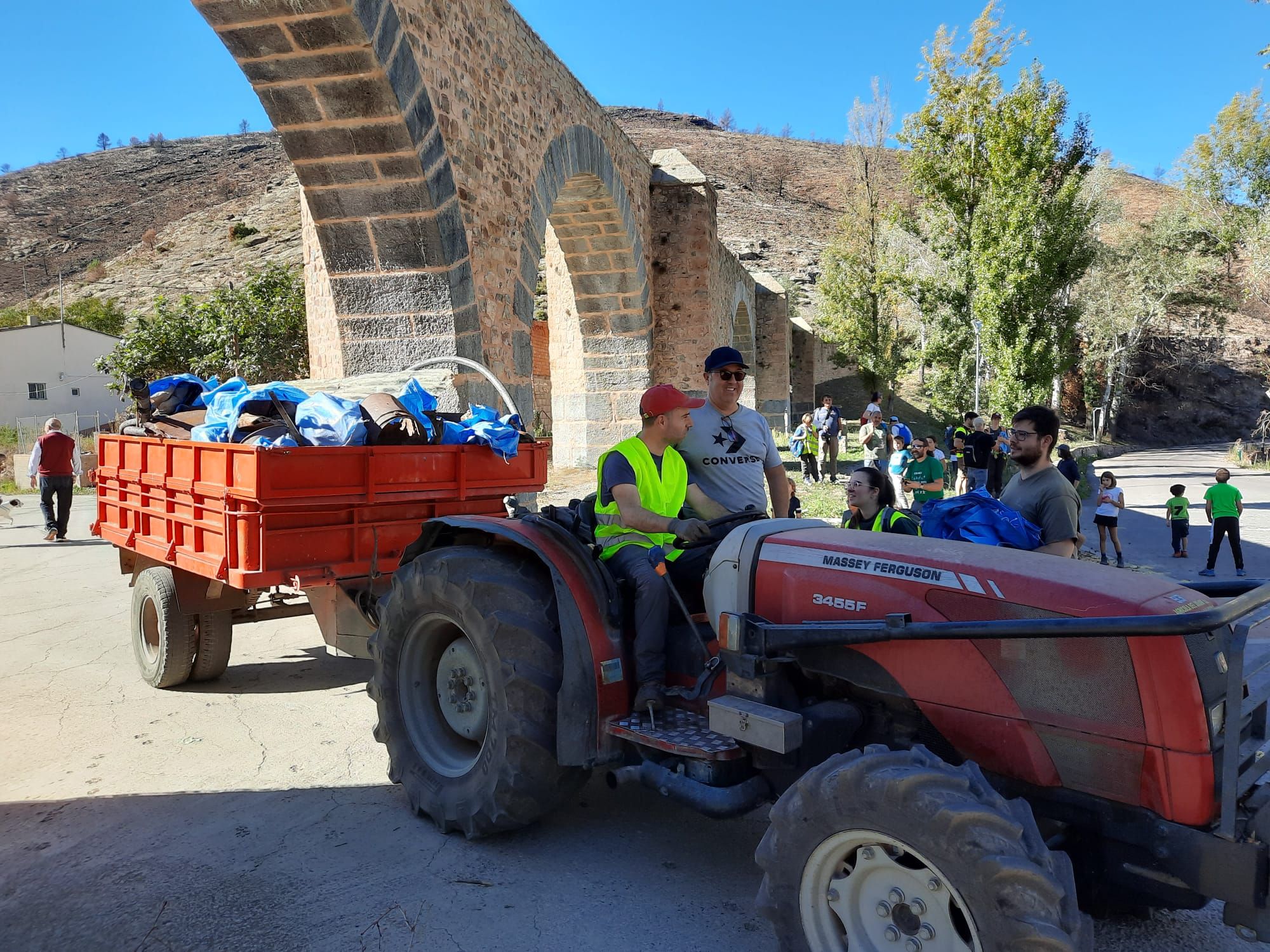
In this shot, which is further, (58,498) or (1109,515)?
(58,498)

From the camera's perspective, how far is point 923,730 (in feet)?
7.57

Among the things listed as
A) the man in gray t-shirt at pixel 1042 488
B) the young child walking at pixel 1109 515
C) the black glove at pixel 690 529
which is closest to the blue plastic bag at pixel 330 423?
the black glove at pixel 690 529

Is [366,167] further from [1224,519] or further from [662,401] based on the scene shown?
[1224,519]

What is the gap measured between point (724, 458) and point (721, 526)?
0.66m

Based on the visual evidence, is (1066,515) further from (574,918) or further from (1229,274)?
(1229,274)

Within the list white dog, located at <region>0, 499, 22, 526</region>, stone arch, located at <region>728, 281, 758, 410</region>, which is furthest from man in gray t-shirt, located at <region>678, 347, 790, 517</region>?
stone arch, located at <region>728, 281, 758, 410</region>

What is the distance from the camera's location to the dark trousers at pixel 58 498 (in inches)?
419

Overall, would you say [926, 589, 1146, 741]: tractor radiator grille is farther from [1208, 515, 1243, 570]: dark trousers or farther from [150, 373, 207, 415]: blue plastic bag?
[1208, 515, 1243, 570]: dark trousers

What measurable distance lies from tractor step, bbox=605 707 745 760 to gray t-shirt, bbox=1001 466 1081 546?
1517 mm

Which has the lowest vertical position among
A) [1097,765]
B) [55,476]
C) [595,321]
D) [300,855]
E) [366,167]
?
[300,855]

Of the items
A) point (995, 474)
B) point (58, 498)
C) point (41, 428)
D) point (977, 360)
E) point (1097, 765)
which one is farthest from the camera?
point (41, 428)

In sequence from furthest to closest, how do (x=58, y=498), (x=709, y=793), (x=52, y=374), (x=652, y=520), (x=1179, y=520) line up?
(x=52, y=374) → (x=58, y=498) → (x=1179, y=520) → (x=652, y=520) → (x=709, y=793)

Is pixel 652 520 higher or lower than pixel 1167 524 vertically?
higher

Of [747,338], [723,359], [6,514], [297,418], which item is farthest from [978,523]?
[747,338]
